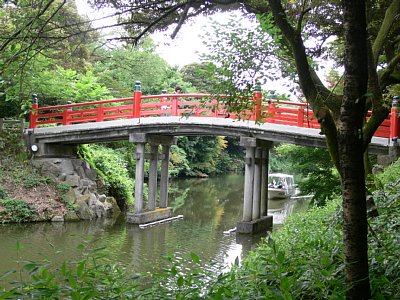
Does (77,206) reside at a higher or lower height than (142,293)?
lower

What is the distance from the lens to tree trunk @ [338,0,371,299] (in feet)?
8.21

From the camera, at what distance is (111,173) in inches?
669

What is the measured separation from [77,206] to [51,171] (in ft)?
5.18

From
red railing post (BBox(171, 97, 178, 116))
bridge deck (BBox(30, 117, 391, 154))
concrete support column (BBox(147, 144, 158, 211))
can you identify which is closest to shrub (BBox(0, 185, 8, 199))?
bridge deck (BBox(30, 117, 391, 154))

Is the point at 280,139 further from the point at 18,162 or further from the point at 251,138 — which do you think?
the point at 18,162

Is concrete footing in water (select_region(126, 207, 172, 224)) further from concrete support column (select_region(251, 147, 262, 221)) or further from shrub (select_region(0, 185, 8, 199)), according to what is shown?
shrub (select_region(0, 185, 8, 199))

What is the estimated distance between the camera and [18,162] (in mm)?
14273

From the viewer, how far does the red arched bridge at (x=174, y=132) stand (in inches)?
469

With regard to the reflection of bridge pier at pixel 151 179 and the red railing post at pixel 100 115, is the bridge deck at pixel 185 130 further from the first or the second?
the reflection of bridge pier at pixel 151 179

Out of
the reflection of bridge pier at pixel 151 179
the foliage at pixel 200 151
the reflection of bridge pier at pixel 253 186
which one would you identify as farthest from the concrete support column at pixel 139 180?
the foliage at pixel 200 151

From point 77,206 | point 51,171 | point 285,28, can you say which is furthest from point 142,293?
point 51,171

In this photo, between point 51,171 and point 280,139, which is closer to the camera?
point 280,139

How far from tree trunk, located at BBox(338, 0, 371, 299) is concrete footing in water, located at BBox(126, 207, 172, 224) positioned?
11179 mm

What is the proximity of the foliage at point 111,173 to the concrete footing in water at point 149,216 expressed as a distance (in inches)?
103
